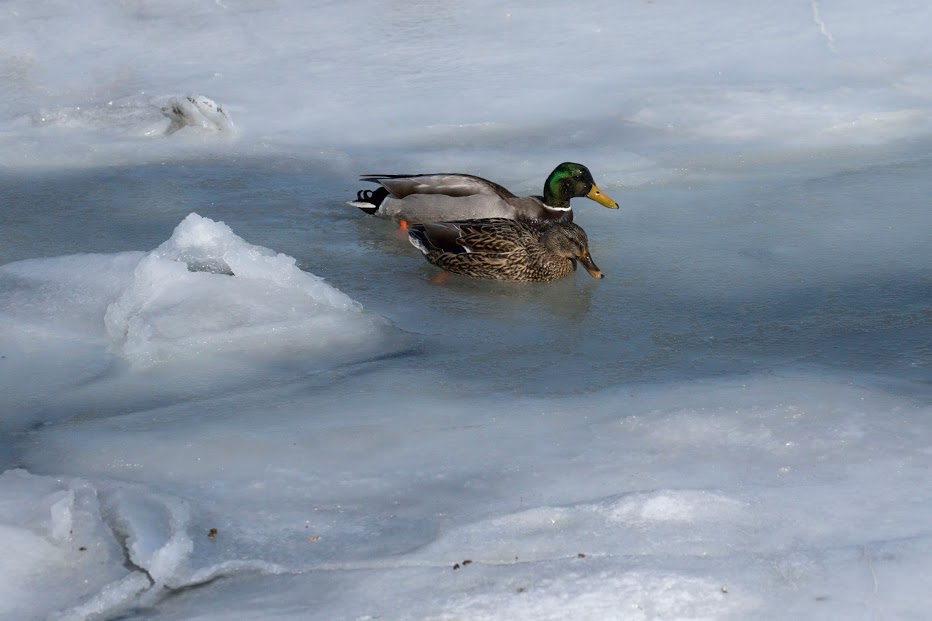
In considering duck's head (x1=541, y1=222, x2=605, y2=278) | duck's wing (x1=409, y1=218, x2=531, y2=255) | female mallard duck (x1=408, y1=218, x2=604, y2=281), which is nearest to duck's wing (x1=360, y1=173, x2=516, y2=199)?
duck's wing (x1=409, y1=218, x2=531, y2=255)

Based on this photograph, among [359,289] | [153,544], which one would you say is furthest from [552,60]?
[153,544]

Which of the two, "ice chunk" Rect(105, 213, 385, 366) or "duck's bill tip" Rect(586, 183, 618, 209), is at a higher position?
"duck's bill tip" Rect(586, 183, 618, 209)

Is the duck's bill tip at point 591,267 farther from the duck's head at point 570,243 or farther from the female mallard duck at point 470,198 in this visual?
the female mallard duck at point 470,198

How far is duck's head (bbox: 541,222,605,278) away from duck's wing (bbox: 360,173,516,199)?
0.72 meters

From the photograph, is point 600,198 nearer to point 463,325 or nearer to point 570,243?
point 570,243

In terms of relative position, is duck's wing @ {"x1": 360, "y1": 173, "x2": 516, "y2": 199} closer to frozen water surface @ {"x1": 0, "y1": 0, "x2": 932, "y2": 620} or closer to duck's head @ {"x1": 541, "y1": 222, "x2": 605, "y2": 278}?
frozen water surface @ {"x1": 0, "y1": 0, "x2": 932, "y2": 620}

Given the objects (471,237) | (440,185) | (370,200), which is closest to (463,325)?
(471,237)

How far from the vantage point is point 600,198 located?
6.47 metres

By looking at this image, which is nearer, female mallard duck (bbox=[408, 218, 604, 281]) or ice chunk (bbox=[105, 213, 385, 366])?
ice chunk (bbox=[105, 213, 385, 366])

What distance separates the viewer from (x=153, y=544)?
10.3ft

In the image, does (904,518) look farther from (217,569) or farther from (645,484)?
(217,569)

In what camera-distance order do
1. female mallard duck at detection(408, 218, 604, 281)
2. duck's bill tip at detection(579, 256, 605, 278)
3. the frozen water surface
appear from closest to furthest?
the frozen water surface, duck's bill tip at detection(579, 256, 605, 278), female mallard duck at detection(408, 218, 604, 281)

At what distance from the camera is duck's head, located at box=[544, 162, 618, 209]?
6.46m

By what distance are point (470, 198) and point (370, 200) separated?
0.61 metres
